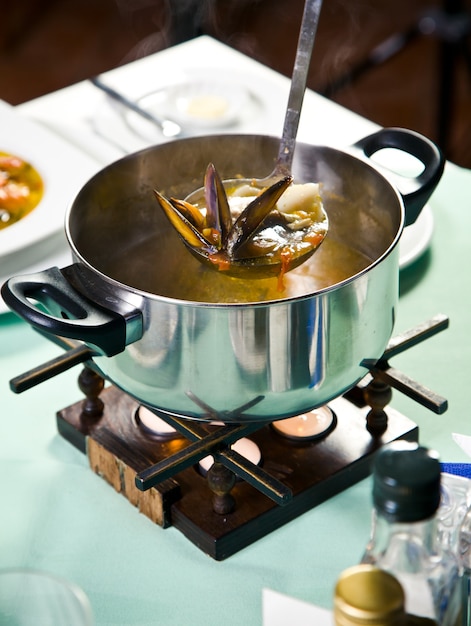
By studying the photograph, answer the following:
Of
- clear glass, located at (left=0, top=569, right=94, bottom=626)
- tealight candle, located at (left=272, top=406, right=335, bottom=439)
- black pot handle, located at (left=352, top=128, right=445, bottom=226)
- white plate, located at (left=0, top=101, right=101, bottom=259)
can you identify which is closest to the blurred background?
white plate, located at (left=0, top=101, right=101, bottom=259)

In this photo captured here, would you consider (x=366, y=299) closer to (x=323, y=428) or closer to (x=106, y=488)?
(x=323, y=428)

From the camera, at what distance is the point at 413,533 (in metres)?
0.54

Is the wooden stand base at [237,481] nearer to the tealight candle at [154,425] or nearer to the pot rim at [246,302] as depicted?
the tealight candle at [154,425]

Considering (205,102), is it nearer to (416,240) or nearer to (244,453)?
(416,240)

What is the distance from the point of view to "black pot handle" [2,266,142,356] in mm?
736

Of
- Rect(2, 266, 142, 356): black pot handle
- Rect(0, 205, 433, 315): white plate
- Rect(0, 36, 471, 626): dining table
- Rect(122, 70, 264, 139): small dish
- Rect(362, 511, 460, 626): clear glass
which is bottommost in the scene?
Rect(0, 36, 471, 626): dining table

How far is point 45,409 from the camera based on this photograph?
3.33 ft

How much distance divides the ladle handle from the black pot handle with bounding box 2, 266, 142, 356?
0.84 feet

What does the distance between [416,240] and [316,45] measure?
2.43 m

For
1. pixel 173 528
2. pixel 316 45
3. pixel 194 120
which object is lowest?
pixel 316 45

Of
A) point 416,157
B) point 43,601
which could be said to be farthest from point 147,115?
point 43,601

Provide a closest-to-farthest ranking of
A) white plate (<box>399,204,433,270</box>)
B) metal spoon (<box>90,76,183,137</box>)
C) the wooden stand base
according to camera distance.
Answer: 1. the wooden stand base
2. white plate (<box>399,204,433,270</box>)
3. metal spoon (<box>90,76,183,137</box>)

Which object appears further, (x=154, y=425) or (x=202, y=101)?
(x=202, y=101)

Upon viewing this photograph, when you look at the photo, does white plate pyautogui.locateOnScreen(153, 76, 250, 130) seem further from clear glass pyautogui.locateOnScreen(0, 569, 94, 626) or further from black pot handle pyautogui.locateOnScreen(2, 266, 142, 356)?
clear glass pyautogui.locateOnScreen(0, 569, 94, 626)
